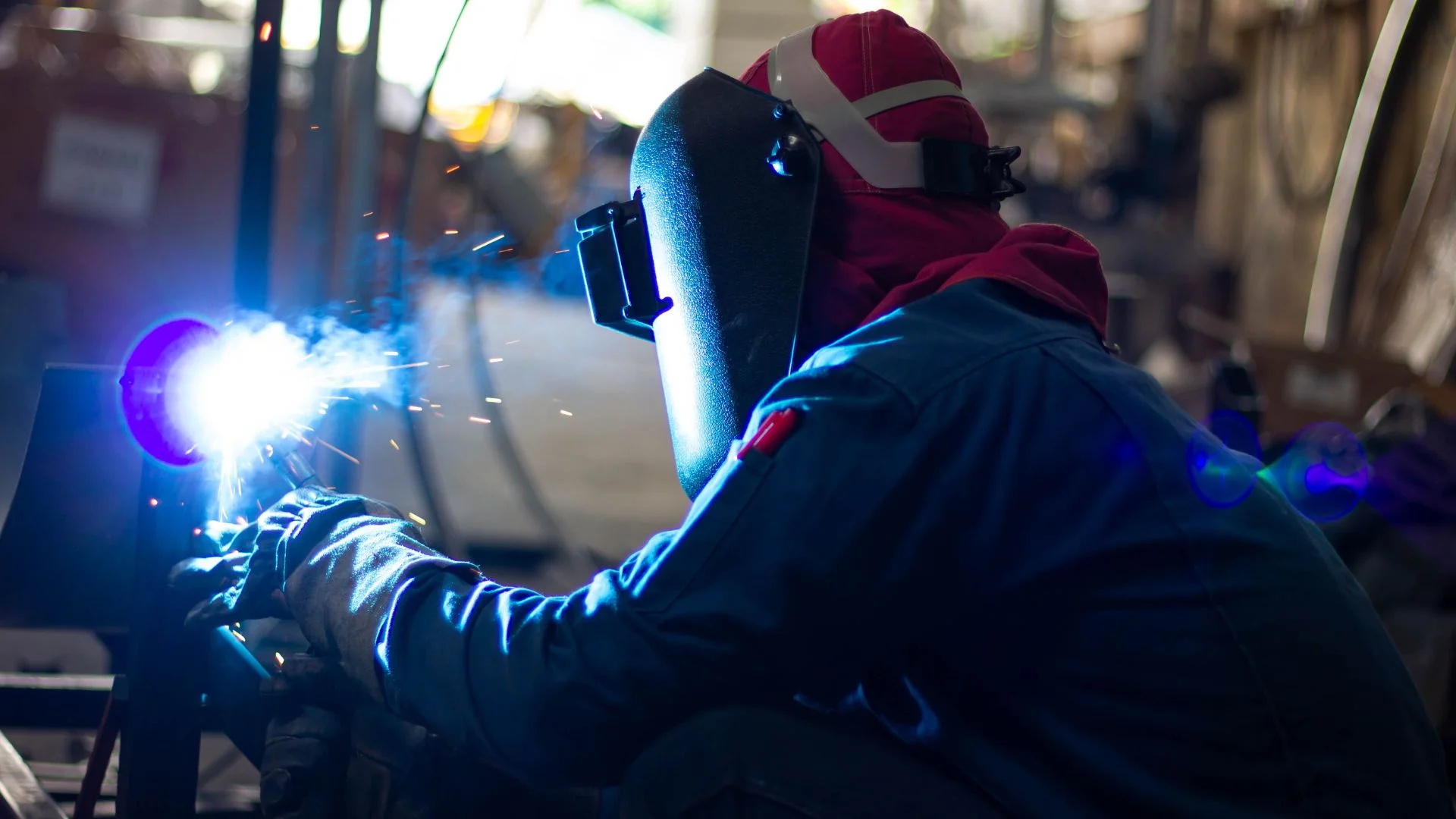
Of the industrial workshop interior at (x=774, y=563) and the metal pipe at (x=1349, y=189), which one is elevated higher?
the metal pipe at (x=1349, y=189)

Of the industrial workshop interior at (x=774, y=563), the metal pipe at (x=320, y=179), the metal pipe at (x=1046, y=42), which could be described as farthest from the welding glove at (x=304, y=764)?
the metal pipe at (x=1046, y=42)

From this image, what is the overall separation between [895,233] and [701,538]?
0.33 metres

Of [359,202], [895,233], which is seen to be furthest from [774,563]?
Answer: [359,202]

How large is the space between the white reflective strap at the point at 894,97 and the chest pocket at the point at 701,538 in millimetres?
356

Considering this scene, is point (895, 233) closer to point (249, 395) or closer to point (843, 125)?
point (843, 125)

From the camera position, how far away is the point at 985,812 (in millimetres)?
934

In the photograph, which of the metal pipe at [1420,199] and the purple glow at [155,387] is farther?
the metal pipe at [1420,199]

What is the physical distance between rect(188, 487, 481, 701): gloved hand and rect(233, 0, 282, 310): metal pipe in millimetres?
238

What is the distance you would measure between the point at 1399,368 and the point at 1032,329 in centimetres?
237

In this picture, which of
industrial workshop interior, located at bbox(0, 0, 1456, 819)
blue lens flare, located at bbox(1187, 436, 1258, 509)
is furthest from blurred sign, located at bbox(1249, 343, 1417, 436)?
blue lens flare, located at bbox(1187, 436, 1258, 509)

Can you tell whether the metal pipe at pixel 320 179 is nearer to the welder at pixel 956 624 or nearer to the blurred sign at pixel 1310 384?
the welder at pixel 956 624

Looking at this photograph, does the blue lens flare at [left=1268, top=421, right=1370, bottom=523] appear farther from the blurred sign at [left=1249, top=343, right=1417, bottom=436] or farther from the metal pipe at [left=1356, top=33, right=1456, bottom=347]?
the metal pipe at [left=1356, top=33, right=1456, bottom=347]

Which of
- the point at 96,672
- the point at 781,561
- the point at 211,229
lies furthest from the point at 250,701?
the point at 211,229

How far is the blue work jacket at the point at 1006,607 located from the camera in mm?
867
